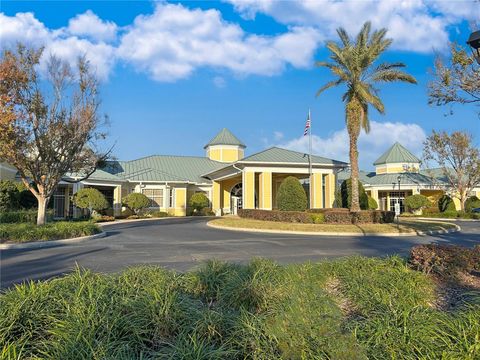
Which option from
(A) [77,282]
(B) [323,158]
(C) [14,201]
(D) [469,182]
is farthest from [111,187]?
(D) [469,182]

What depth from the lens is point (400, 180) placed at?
47.2 metres

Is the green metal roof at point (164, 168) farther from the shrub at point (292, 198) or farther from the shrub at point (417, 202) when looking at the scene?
the shrub at point (417, 202)

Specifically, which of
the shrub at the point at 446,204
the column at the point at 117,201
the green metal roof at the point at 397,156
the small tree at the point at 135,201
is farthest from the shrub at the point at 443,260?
the green metal roof at the point at 397,156

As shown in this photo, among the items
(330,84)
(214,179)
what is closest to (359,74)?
(330,84)

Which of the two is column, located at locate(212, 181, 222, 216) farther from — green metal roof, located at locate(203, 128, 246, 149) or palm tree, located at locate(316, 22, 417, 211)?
palm tree, located at locate(316, 22, 417, 211)

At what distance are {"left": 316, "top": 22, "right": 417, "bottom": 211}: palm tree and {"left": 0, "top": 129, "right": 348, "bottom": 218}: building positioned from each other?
6106 mm

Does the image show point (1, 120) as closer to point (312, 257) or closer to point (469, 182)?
point (312, 257)

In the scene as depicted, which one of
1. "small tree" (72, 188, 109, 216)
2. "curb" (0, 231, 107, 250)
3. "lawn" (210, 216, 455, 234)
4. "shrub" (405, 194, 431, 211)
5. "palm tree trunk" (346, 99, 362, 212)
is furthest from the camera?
"shrub" (405, 194, 431, 211)

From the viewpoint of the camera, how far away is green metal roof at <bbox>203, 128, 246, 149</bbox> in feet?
162

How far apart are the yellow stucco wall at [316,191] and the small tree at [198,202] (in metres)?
12.8

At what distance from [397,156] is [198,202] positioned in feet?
94.5

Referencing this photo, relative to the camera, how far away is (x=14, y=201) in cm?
2755

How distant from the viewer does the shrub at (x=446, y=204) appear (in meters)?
42.3

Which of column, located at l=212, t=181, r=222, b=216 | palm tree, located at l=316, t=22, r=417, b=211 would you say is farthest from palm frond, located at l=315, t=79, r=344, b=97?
column, located at l=212, t=181, r=222, b=216
